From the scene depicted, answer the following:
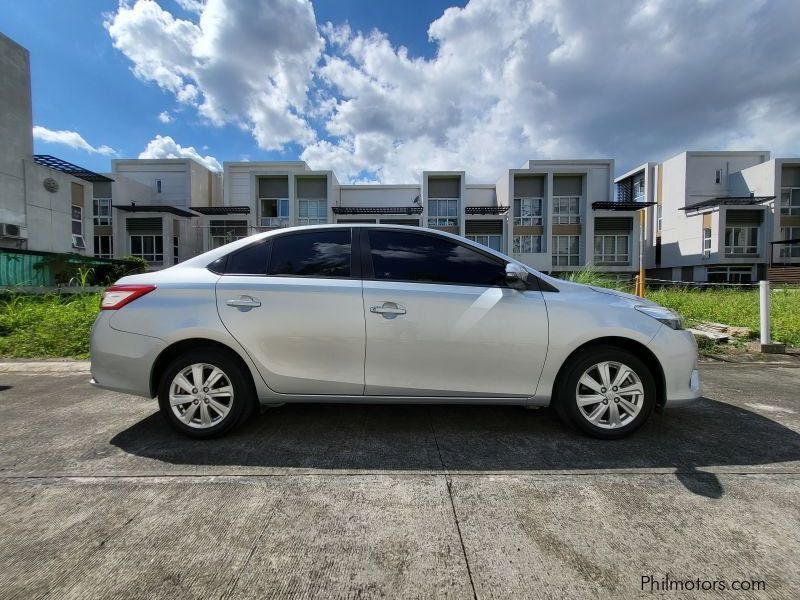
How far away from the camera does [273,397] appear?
315cm

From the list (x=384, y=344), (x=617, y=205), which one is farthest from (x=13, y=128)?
(x=617, y=205)

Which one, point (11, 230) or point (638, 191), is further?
point (638, 191)

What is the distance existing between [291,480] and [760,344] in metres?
7.67

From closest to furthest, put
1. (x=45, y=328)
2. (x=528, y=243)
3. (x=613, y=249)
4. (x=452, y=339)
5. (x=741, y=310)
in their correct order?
(x=452, y=339) < (x=45, y=328) < (x=741, y=310) < (x=528, y=243) < (x=613, y=249)

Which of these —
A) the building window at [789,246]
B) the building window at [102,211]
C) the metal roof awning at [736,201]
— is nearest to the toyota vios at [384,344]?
the building window at [102,211]

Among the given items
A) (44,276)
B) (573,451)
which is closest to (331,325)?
(573,451)

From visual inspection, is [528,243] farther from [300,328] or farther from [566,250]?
[300,328]

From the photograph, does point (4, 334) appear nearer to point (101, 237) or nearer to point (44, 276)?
point (44, 276)

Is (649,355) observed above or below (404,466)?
above

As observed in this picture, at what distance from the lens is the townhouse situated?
33.2 metres

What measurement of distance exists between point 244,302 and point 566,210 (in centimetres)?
3646

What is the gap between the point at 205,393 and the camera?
3123mm

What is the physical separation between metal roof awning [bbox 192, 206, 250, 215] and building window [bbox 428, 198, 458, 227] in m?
15.9

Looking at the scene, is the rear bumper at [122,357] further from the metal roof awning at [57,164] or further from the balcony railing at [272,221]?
the balcony railing at [272,221]
